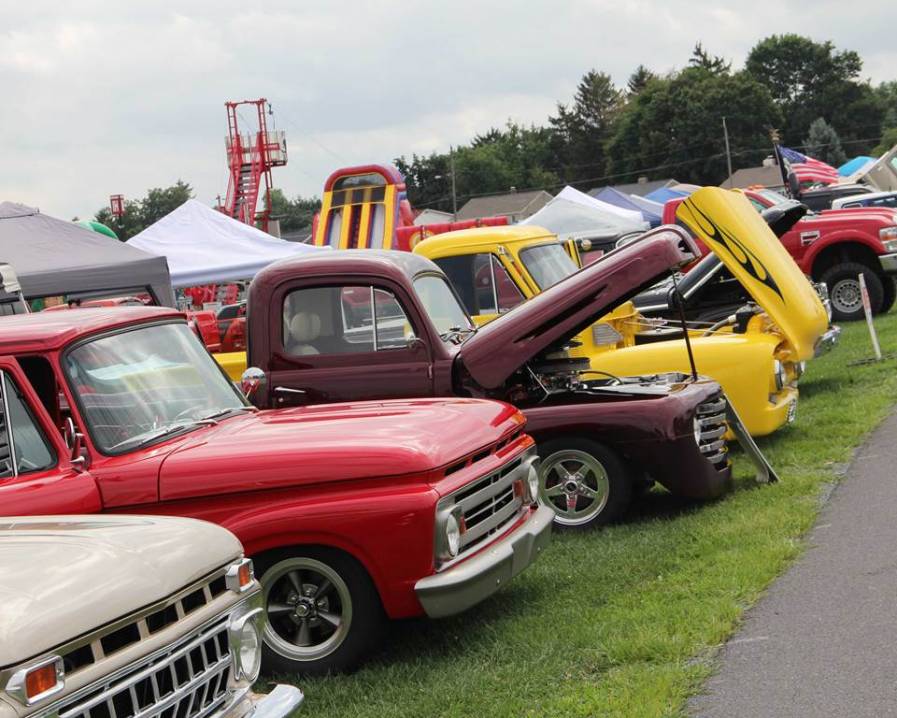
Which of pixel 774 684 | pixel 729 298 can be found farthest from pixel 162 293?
pixel 774 684

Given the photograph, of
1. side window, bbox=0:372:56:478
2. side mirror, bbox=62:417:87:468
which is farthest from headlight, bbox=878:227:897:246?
side window, bbox=0:372:56:478

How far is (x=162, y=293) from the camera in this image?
1678cm

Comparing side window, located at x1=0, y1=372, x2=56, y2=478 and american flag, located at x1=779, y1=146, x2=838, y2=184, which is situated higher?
american flag, located at x1=779, y1=146, x2=838, y2=184

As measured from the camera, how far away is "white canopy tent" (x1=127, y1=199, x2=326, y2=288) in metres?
19.9

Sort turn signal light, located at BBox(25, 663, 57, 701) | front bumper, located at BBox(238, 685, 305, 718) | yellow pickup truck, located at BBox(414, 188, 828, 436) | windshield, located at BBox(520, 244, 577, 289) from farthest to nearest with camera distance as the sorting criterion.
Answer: windshield, located at BBox(520, 244, 577, 289)
yellow pickup truck, located at BBox(414, 188, 828, 436)
front bumper, located at BBox(238, 685, 305, 718)
turn signal light, located at BBox(25, 663, 57, 701)

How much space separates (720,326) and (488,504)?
686cm

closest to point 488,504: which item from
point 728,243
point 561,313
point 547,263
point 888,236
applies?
point 561,313

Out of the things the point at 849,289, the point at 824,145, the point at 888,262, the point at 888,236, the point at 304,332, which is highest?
the point at 824,145

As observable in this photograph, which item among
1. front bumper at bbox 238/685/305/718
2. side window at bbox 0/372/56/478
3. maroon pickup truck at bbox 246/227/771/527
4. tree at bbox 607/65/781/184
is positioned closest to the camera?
front bumper at bbox 238/685/305/718

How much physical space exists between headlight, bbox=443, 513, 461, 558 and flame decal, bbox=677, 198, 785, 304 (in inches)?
233

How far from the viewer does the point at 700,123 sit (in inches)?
3981

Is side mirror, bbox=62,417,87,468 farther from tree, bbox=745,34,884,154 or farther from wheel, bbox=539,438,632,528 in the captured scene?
tree, bbox=745,34,884,154

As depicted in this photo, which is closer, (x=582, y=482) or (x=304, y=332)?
(x=582, y=482)

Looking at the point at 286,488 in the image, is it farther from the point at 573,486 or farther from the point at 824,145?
the point at 824,145
